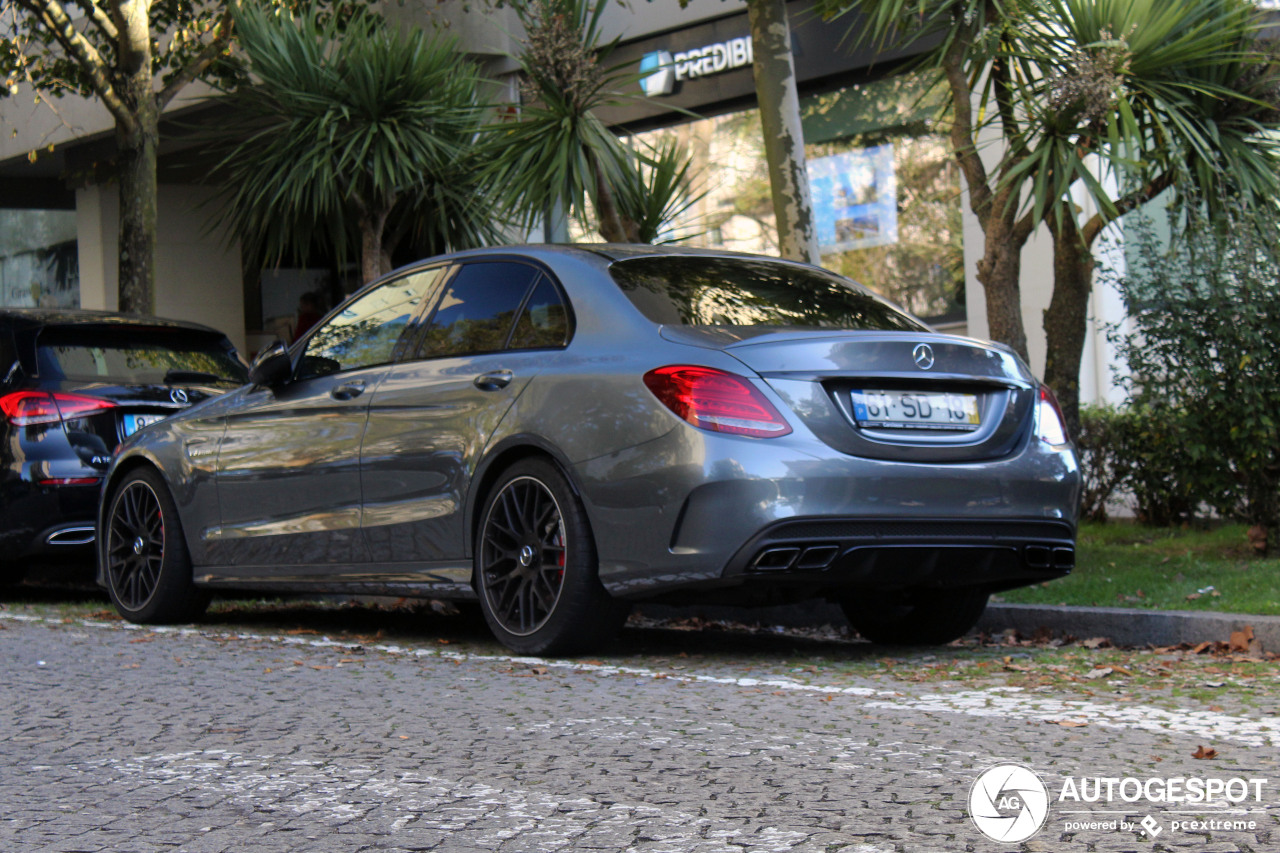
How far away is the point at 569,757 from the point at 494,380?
6.64ft

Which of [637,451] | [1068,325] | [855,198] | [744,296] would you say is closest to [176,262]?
[855,198]

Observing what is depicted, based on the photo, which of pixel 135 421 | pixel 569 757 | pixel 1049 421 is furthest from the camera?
pixel 135 421

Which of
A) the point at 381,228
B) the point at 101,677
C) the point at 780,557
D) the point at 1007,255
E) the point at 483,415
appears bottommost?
the point at 101,677

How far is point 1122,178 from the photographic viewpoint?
26.6 feet

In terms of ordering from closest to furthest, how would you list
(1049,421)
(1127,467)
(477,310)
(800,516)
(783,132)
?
1. (800,516)
2. (1049,421)
3. (477,310)
4. (783,132)
5. (1127,467)

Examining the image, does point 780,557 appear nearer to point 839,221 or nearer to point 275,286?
point 839,221

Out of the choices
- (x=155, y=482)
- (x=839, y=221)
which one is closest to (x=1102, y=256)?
(x=839, y=221)

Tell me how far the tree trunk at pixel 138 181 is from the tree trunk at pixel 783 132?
21.0ft

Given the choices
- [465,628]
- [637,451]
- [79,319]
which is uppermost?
[79,319]

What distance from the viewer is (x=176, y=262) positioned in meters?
22.3

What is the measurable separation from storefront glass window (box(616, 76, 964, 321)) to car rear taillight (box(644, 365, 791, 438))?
28.5ft

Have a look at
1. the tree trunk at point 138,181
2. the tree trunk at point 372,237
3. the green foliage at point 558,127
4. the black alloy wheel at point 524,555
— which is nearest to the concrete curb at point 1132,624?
the black alloy wheel at point 524,555

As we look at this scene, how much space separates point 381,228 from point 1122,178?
22.9ft

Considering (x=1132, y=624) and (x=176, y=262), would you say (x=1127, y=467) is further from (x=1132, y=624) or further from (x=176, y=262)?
(x=176, y=262)
